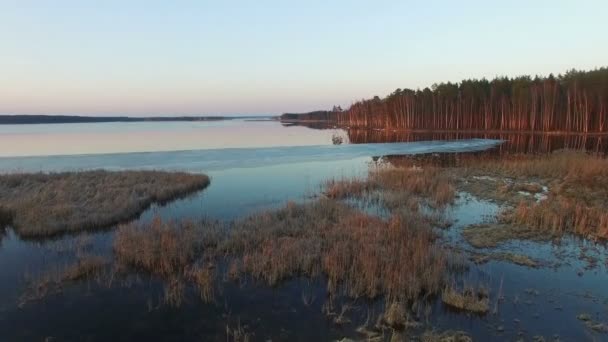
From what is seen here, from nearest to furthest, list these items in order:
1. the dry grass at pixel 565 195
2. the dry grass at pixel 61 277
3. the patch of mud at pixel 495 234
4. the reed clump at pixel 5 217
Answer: the dry grass at pixel 61 277, the patch of mud at pixel 495 234, the dry grass at pixel 565 195, the reed clump at pixel 5 217

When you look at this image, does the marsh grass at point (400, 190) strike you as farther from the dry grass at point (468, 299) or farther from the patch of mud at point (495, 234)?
the dry grass at point (468, 299)

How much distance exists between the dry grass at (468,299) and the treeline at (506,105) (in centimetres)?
6566

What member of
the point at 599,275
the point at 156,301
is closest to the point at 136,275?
the point at 156,301

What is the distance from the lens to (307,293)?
339 inches

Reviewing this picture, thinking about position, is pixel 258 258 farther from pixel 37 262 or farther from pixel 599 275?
pixel 599 275

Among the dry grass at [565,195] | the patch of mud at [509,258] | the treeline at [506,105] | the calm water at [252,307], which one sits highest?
the treeline at [506,105]

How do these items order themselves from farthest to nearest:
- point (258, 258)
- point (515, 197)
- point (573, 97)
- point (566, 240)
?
point (573, 97), point (515, 197), point (566, 240), point (258, 258)

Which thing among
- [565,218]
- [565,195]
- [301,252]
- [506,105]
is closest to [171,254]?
[301,252]

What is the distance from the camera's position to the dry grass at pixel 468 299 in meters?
7.61

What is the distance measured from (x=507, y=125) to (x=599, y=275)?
7566cm

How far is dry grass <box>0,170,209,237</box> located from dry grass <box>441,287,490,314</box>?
12154 millimetres

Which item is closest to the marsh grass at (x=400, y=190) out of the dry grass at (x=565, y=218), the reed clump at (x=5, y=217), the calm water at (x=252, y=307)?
the dry grass at (x=565, y=218)

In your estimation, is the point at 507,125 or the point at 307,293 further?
the point at 507,125

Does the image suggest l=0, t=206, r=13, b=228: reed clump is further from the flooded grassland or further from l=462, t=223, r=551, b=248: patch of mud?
l=462, t=223, r=551, b=248: patch of mud
